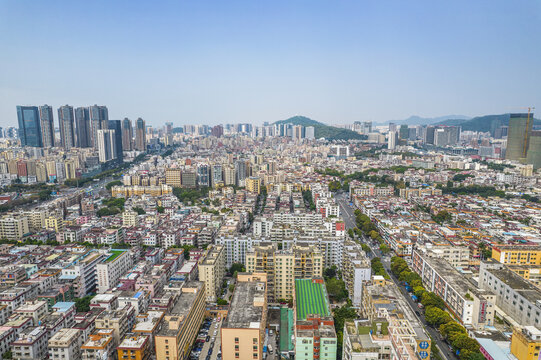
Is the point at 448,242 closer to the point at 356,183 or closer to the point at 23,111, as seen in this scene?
the point at 356,183

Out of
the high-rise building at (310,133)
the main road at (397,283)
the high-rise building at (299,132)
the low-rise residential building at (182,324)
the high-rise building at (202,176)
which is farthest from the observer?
the high-rise building at (310,133)

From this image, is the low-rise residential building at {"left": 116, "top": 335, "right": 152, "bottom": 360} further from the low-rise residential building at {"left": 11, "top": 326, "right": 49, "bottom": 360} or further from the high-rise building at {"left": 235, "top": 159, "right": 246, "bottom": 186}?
the high-rise building at {"left": 235, "top": 159, "right": 246, "bottom": 186}

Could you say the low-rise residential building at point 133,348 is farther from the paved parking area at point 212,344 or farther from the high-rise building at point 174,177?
the high-rise building at point 174,177

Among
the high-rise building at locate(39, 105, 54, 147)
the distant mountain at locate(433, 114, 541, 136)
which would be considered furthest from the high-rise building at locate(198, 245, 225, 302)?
the distant mountain at locate(433, 114, 541, 136)

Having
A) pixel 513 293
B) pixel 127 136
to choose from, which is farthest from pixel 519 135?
pixel 127 136

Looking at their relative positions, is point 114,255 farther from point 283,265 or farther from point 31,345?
point 283,265

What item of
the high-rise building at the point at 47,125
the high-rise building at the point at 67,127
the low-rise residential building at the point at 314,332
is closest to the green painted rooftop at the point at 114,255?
the low-rise residential building at the point at 314,332
